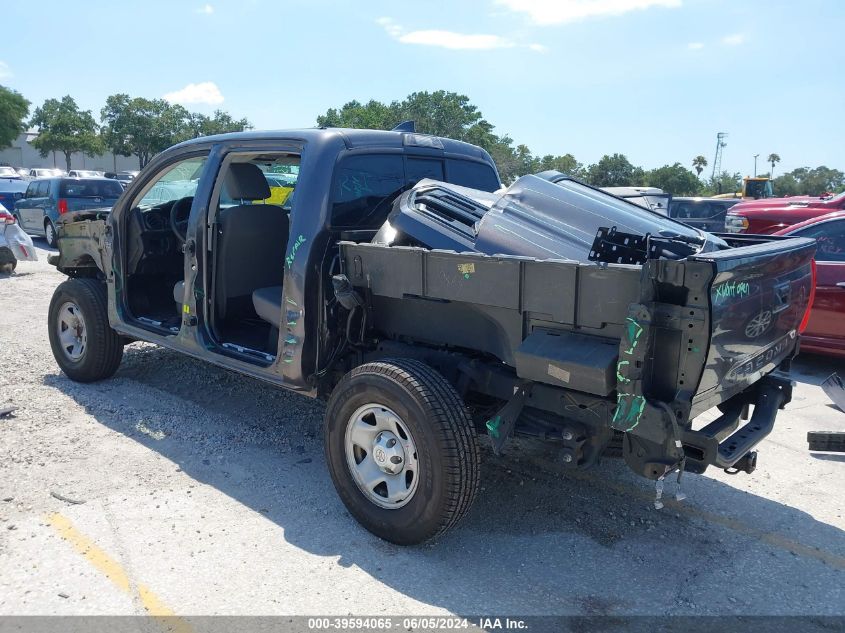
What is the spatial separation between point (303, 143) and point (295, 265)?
0.76 m

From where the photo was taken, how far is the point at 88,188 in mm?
15836

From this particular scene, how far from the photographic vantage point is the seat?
4738 millimetres

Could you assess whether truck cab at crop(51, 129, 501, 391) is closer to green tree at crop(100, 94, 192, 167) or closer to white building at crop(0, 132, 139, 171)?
green tree at crop(100, 94, 192, 167)

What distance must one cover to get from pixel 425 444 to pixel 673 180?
54842 mm

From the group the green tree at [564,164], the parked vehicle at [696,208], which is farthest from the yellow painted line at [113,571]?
the green tree at [564,164]

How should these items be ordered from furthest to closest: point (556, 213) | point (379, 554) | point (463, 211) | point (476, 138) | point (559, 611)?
point (476, 138), point (463, 211), point (556, 213), point (379, 554), point (559, 611)

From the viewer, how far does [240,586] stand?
307 centimetres

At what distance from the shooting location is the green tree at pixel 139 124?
51206mm

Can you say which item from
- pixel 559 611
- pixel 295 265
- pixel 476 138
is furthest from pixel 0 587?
pixel 476 138

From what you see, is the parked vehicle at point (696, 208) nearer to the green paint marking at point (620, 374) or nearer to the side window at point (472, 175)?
the side window at point (472, 175)

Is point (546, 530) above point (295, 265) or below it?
below

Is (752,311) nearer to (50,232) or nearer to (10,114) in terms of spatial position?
(50,232)

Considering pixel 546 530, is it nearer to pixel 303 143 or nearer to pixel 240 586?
pixel 240 586

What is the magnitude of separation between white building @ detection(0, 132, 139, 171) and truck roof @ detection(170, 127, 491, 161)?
228 feet
